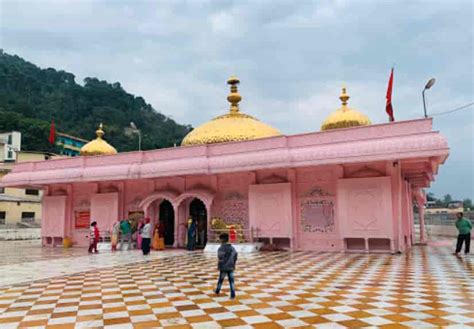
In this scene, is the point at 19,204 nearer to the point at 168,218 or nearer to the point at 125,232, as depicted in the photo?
the point at 168,218

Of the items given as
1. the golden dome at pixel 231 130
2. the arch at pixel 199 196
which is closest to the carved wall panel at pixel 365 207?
the arch at pixel 199 196

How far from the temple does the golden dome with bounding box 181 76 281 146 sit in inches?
2.5

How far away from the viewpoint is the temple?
1130 cm

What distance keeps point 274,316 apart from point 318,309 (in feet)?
2.12

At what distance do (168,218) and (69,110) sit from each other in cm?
5616

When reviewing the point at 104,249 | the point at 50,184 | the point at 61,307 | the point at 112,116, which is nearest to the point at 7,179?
the point at 50,184

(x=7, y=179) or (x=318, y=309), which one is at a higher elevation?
(x=7, y=179)

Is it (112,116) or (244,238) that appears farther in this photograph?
(112,116)

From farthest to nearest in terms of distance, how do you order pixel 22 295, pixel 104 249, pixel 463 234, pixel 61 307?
pixel 104 249 → pixel 463 234 → pixel 22 295 → pixel 61 307

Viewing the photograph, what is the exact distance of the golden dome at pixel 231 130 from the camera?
16.1 m

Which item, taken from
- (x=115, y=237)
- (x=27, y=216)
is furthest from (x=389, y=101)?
(x=27, y=216)

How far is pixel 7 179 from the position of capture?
17312mm

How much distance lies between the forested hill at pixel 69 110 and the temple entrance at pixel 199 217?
41.7 metres

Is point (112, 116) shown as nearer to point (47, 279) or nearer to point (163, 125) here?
point (163, 125)
